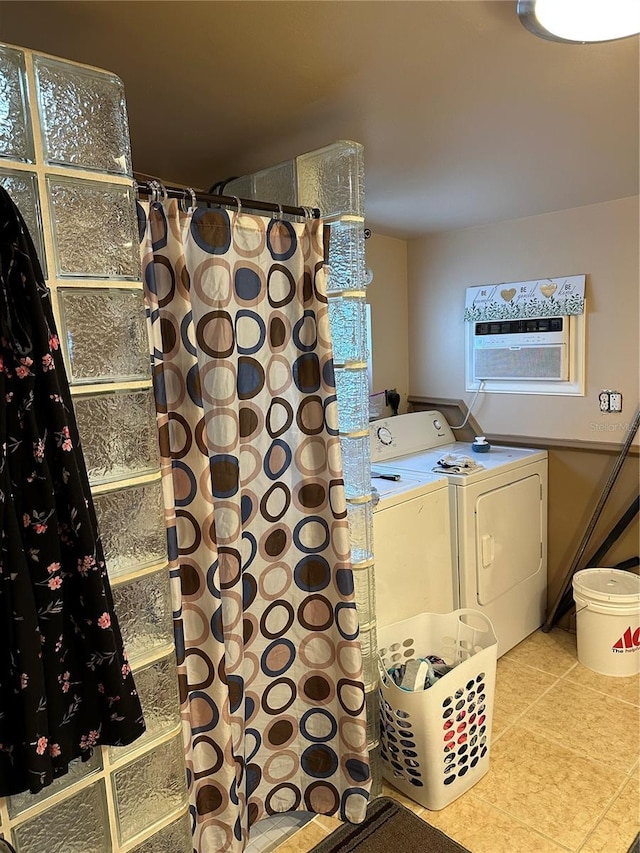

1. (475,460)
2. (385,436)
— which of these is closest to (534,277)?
(475,460)

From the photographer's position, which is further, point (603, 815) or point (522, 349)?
point (522, 349)

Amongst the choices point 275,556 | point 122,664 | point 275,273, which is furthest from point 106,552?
point 275,273

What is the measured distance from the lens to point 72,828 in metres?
1.29

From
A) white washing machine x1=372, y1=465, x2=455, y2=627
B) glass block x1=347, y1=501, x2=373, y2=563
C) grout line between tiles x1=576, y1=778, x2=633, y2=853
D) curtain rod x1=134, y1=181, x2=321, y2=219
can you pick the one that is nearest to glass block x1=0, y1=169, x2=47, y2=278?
curtain rod x1=134, y1=181, x2=321, y2=219

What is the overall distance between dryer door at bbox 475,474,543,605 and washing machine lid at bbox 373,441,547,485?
0.31 feet

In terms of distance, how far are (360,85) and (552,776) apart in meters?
2.35

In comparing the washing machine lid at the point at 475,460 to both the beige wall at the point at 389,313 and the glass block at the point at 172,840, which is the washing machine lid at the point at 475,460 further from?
the glass block at the point at 172,840

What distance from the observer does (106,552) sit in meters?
1.30

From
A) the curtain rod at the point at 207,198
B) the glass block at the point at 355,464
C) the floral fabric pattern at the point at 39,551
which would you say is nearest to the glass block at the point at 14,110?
the floral fabric pattern at the point at 39,551

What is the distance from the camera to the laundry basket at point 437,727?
197cm

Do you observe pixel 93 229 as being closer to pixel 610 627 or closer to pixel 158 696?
pixel 158 696

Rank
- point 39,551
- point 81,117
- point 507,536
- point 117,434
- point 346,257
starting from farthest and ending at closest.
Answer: point 507,536 → point 346,257 → point 117,434 → point 81,117 → point 39,551

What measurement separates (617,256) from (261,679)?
2463mm

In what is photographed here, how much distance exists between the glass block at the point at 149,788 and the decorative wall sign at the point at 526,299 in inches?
102
